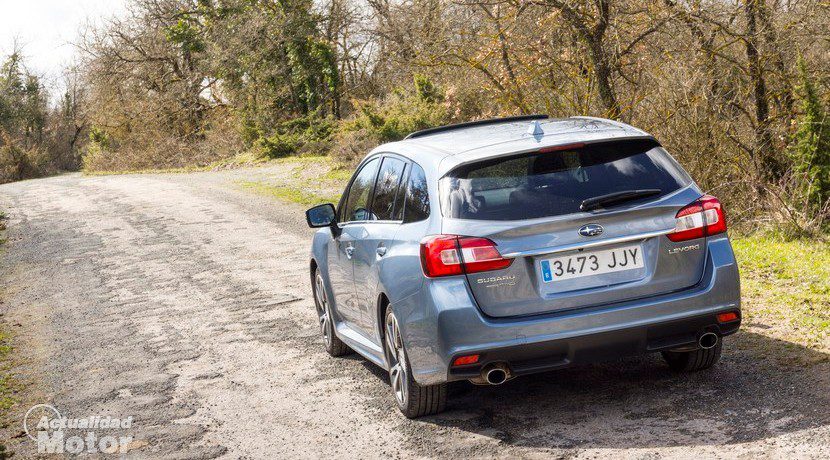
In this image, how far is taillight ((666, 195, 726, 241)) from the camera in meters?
5.19

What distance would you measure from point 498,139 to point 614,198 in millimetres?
836

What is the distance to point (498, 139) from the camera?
566cm

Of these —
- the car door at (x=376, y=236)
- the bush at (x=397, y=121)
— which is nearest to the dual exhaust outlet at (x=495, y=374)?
the car door at (x=376, y=236)

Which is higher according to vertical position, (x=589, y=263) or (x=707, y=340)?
(x=589, y=263)

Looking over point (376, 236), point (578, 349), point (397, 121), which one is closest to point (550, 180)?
point (578, 349)

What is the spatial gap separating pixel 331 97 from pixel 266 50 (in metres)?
3.16

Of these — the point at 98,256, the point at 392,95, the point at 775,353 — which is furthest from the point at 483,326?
the point at 392,95

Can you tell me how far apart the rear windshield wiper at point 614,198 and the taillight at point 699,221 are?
19 centimetres

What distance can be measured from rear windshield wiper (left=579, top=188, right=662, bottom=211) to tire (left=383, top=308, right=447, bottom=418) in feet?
4.10

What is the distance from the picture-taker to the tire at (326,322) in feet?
24.7

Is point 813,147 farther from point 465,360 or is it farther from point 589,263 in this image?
point 465,360

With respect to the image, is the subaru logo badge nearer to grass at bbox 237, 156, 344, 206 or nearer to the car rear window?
the car rear window

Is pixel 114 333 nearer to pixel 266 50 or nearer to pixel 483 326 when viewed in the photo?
pixel 483 326

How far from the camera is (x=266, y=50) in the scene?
1544 inches
